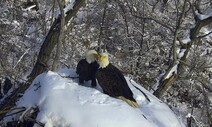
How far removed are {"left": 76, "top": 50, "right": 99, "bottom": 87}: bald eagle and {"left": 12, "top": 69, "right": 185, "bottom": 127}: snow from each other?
16.8 inches

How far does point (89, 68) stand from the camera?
4.90m

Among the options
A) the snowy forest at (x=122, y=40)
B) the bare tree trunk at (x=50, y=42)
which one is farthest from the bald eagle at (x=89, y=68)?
the snowy forest at (x=122, y=40)

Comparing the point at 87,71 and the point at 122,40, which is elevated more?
the point at 87,71

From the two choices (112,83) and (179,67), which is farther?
Result: (179,67)

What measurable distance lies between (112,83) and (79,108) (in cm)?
83

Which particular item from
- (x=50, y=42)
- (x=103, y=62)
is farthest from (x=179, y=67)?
(x=103, y=62)

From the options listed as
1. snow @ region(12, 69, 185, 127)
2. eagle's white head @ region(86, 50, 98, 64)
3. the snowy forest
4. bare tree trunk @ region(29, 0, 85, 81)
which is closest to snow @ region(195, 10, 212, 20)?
the snowy forest

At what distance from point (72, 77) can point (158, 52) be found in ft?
24.4

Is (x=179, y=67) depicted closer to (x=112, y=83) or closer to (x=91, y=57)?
(x=91, y=57)

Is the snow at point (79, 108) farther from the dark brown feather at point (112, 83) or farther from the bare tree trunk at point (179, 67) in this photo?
the bare tree trunk at point (179, 67)

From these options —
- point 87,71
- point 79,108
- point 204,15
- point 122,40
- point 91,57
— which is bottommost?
point 122,40

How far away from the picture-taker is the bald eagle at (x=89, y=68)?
15.4 ft

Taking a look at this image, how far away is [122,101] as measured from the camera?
4113 mm

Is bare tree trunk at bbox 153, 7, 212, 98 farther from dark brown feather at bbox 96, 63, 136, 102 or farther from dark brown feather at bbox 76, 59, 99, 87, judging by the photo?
dark brown feather at bbox 96, 63, 136, 102
